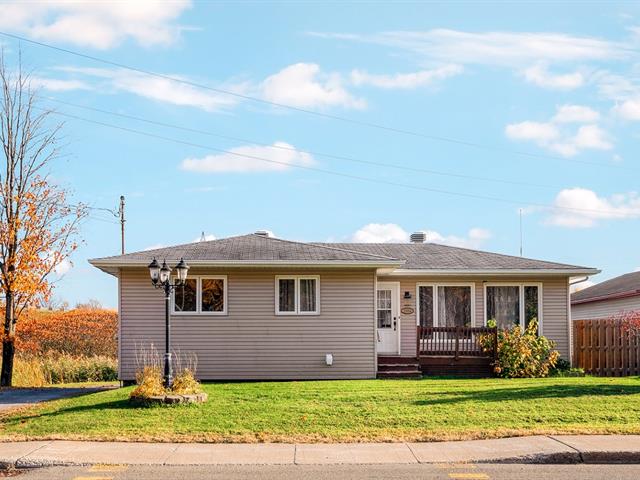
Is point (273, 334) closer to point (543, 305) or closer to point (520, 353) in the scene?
point (520, 353)

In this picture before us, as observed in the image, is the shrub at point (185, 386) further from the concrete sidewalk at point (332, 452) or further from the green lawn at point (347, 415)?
the concrete sidewalk at point (332, 452)

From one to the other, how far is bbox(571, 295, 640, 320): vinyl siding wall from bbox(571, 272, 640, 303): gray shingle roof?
0.85 ft

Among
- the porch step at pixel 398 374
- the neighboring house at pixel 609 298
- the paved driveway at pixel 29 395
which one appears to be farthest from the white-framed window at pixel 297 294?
the neighboring house at pixel 609 298

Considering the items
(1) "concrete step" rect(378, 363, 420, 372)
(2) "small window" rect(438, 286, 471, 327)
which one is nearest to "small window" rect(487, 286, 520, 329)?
(2) "small window" rect(438, 286, 471, 327)

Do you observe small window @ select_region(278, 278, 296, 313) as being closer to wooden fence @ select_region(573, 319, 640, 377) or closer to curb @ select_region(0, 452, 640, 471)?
wooden fence @ select_region(573, 319, 640, 377)

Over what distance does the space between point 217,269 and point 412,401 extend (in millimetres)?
7317

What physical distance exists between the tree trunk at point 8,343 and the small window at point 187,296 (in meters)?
5.00

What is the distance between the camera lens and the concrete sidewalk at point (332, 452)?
11289mm

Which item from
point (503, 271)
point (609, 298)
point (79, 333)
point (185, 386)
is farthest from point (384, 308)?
point (79, 333)

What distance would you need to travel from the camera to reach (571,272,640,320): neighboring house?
29.2 metres

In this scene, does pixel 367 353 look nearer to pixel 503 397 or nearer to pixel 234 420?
pixel 503 397

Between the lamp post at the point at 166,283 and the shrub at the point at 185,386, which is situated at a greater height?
the lamp post at the point at 166,283

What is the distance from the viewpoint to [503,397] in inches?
632

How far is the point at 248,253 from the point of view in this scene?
71.5 ft
